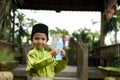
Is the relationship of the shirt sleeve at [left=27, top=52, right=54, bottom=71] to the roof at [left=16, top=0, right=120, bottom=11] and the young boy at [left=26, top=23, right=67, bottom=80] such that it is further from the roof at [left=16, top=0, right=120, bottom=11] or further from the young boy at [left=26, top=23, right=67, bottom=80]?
the roof at [left=16, top=0, right=120, bottom=11]

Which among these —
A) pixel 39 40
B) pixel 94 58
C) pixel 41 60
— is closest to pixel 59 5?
pixel 94 58

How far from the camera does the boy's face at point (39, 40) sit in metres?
3.93

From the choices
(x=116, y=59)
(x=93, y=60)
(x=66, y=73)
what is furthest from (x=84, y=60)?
(x=93, y=60)

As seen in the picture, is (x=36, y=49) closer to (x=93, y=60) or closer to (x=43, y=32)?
(x=43, y=32)

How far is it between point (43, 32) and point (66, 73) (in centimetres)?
726

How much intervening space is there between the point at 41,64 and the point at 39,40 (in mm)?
297

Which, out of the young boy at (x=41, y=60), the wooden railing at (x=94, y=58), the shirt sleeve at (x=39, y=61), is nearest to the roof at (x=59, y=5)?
the wooden railing at (x=94, y=58)

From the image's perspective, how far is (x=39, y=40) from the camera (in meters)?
3.93

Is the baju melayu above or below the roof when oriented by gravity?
below

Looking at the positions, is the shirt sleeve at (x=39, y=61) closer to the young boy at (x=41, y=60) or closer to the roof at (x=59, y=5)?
the young boy at (x=41, y=60)

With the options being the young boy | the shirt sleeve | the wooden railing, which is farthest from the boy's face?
the wooden railing

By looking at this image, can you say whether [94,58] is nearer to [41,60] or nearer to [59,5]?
Answer: [59,5]

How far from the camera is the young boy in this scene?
3771mm

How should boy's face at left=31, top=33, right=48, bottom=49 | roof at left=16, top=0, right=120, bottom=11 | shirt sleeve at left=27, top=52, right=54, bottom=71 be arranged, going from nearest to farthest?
shirt sleeve at left=27, top=52, right=54, bottom=71
boy's face at left=31, top=33, right=48, bottom=49
roof at left=16, top=0, right=120, bottom=11
